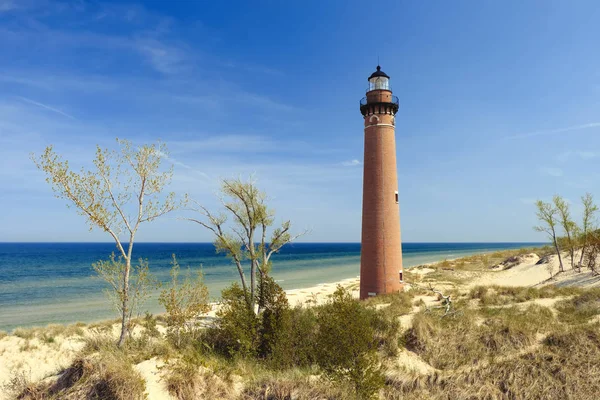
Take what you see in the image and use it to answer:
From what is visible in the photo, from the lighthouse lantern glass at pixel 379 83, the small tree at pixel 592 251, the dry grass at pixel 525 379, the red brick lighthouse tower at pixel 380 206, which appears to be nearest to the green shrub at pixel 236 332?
the dry grass at pixel 525 379

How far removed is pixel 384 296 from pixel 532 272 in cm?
2067

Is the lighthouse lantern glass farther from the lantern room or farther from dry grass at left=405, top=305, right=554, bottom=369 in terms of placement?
dry grass at left=405, top=305, right=554, bottom=369

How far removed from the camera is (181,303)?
13.5 metres

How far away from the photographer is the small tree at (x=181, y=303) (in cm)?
1283

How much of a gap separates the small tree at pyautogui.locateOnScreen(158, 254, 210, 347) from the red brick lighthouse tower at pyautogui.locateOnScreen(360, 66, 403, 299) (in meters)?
11.2

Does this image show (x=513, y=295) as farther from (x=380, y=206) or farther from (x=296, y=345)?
(x=296, y=345)

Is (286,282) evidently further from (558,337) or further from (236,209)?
(558,337)

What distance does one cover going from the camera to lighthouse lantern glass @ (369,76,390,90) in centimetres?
2326

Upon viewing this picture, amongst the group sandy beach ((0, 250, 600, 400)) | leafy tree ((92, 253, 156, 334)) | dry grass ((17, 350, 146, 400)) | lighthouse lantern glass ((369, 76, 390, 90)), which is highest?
lighthouse lantern glass ((369, 76, 390, 90))

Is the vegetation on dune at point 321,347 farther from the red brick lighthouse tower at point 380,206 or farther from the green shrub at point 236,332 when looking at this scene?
the red brick lighthouse tower at point 380,206

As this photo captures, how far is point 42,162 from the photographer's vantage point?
11703 millimetres

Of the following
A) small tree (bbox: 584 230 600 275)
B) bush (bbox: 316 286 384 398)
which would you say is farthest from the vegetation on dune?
small tree (bbox: 584 230 600 275)

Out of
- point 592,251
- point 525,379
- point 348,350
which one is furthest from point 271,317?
point 592,251

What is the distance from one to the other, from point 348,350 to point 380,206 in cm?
1343
